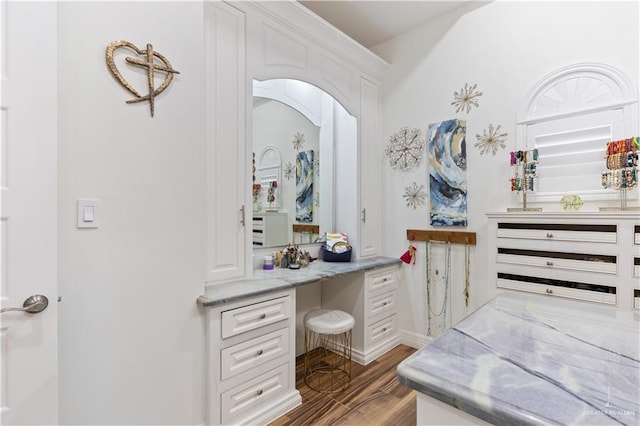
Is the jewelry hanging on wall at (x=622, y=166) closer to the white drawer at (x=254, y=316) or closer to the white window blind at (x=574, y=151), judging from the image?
the white window blind at (x=574, y=151)

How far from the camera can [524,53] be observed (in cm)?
232

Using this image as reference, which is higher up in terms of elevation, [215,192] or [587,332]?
[215,192]

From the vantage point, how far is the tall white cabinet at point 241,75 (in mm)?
1874

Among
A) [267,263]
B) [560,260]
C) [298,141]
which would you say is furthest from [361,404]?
[298,141]

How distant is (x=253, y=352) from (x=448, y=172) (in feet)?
6.94

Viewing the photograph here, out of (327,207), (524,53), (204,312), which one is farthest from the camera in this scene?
(327,207)

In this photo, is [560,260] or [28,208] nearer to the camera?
[28,208]

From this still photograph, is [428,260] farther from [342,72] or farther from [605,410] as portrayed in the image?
[605,410]

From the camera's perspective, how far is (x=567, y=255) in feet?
6.30

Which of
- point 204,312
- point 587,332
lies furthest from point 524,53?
point 204,312

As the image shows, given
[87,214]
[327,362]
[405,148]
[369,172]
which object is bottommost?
[327,362]

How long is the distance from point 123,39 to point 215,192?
0.87 meters

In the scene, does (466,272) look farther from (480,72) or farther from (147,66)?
(147,66)

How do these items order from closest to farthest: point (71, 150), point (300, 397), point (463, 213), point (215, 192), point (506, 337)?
point (506, 337) → point (71, 150) → point (215, 192) → point (300, 397) → point (463, 213)
